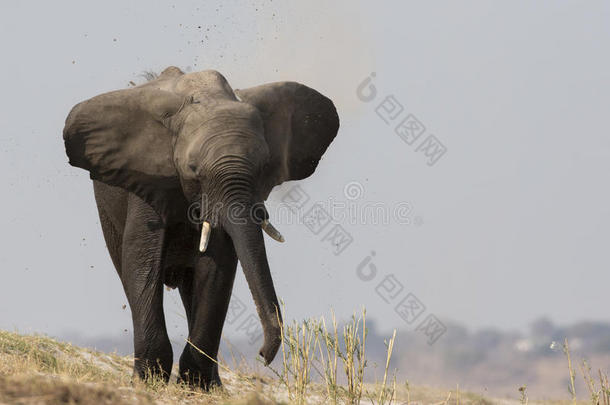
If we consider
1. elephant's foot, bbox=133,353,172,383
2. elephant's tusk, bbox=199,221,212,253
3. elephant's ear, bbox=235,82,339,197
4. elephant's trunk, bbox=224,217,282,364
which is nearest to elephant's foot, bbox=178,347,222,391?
elephant's foot, bbox=133,353,172,383

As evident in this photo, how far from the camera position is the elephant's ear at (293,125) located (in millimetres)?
10680

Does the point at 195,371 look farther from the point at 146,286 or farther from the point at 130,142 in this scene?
the point at 130,142

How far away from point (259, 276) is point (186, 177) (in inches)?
64.9

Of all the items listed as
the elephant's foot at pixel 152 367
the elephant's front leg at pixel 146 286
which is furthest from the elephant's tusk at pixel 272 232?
the elephant's foot at pixel 152 367

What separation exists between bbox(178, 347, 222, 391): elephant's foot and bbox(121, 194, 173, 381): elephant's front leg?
0.23 metres

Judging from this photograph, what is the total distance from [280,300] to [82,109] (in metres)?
3.84

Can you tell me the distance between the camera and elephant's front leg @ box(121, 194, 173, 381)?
10305 mm

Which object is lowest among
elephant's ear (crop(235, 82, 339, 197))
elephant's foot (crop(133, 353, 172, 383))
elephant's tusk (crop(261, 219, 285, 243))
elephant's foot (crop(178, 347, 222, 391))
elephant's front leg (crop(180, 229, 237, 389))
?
elephant's foot (crop(133, 353, 172, 383))

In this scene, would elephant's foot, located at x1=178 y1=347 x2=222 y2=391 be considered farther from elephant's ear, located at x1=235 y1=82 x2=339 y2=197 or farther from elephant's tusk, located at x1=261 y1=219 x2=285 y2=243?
elephant's ear, located at x1=235 y1=82 x2=339 y2=197

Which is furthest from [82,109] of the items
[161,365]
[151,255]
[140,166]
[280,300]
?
[280,300]

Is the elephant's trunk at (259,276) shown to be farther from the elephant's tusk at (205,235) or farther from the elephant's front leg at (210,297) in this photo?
the elephant's front leg at (210,297)

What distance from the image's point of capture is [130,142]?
416 inches

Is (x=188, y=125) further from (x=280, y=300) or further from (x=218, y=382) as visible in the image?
(x=218, y=382)

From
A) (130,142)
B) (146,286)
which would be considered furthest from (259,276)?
(130,142)
